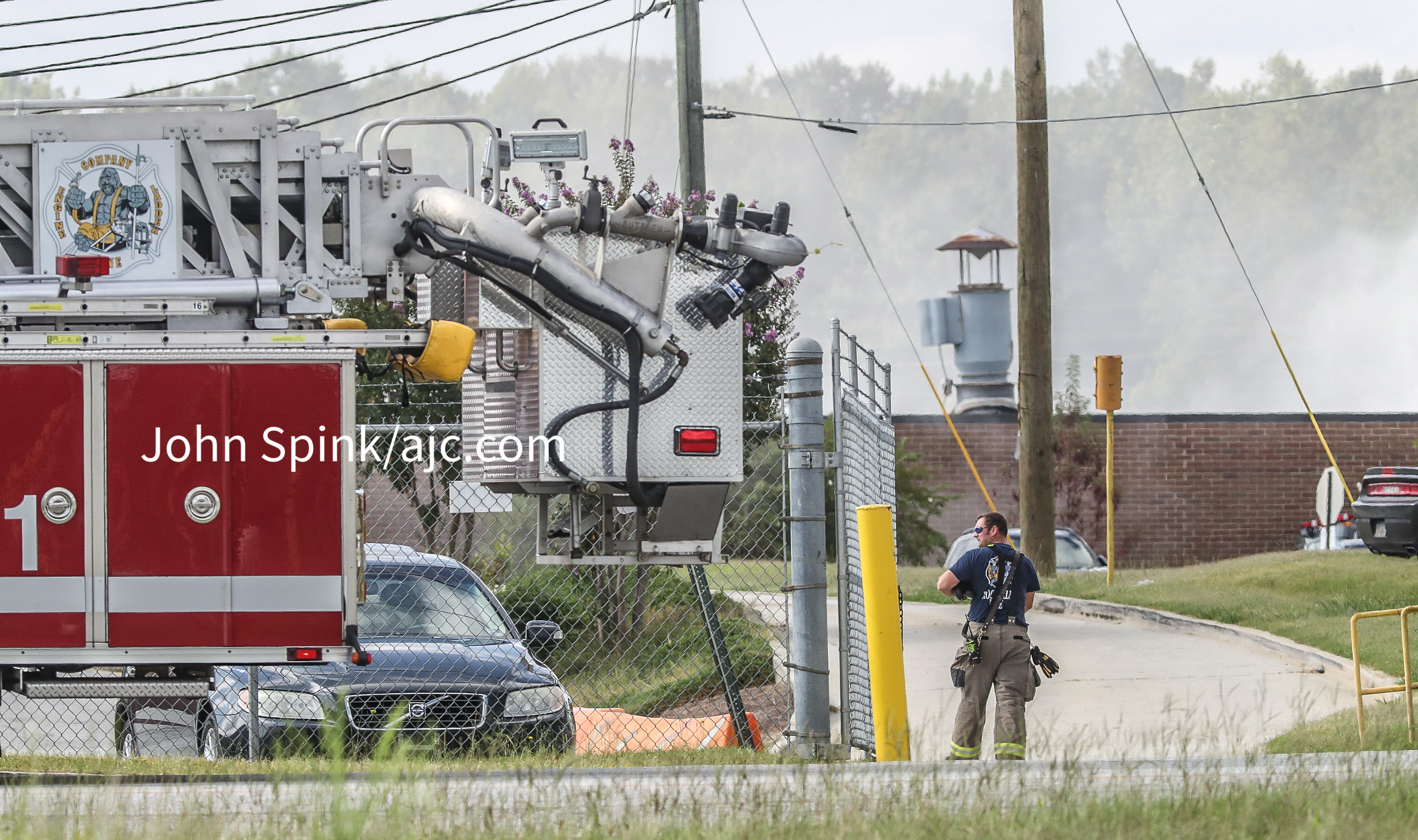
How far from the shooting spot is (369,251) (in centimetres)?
769

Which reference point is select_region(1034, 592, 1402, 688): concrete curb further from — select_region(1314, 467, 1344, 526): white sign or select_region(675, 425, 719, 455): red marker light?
select_region(675, 425, 719, 455): red marker light

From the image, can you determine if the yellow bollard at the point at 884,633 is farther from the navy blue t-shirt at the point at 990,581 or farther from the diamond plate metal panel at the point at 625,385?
the navy blue t-shirt at the point at 990,581

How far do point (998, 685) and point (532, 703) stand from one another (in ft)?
8.19

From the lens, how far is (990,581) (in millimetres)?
8258

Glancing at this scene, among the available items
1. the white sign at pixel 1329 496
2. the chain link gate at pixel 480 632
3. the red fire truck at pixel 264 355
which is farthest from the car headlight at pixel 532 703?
the white sign at pixel 1329 496

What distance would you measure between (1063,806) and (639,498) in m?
2.93

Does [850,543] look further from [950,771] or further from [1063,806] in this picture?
[1063,806]

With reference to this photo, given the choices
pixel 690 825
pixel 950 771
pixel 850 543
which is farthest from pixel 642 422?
pixel 690 825

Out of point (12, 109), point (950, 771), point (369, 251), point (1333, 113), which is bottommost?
point (950, 771)

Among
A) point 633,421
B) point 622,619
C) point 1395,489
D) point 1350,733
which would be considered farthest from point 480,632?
point 1395,489

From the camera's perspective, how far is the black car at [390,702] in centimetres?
817

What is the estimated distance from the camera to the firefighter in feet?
26.7

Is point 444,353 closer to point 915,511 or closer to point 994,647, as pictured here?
point 994,647

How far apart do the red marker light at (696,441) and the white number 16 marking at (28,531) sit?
2899 millimetres
